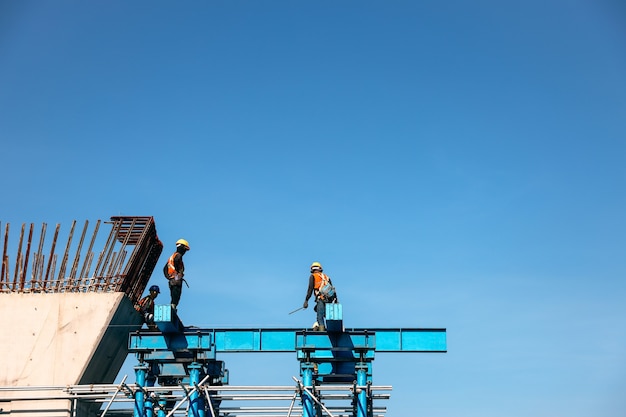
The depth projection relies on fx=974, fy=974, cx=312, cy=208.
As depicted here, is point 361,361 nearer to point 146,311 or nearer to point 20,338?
A: point 146,311

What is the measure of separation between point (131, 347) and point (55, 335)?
9.34 ft

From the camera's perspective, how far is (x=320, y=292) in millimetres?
27812

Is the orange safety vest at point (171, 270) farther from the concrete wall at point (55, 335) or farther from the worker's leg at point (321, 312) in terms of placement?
the worker's leg at point (321, 312)

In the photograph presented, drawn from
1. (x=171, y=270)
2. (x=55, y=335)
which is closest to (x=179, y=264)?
(x=171, y=270)

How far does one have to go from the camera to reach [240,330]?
94.7 feet

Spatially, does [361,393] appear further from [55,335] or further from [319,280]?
[55,335]

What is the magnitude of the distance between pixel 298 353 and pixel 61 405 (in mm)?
7168

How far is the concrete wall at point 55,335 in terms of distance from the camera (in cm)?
2912

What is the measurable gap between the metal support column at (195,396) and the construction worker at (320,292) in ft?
11.8

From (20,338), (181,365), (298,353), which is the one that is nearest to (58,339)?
(20,338)

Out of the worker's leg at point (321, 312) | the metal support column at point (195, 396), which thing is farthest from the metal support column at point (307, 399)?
the metal support column at point (195, 396)

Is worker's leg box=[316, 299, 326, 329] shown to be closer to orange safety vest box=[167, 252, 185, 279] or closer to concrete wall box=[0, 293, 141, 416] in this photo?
orange safety vest box=[167, 252, 185, 279]

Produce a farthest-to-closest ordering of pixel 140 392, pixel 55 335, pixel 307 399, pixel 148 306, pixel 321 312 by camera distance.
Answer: pixel 148 306, pixel 55 335, pixel 321 312, pixel 140 392, pixel 307 399

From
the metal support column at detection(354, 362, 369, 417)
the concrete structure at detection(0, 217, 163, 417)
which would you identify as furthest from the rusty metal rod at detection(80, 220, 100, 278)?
the metal support column at detection(354, 362, 369, 417)
